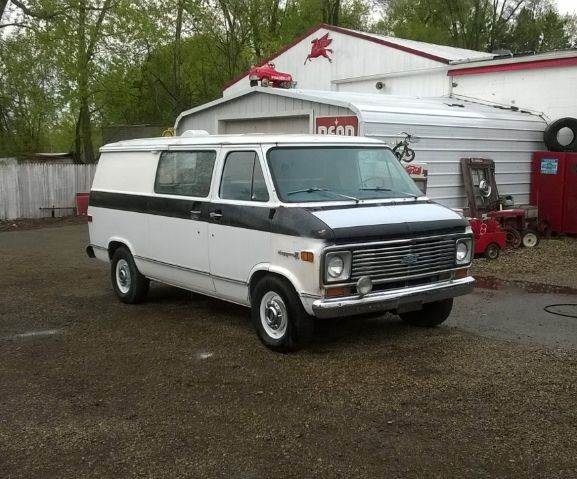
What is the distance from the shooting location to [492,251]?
1166cm

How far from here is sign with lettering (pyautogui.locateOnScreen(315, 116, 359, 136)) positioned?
37.0ft

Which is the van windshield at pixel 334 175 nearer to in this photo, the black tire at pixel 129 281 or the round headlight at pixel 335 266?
the round headlight at pixel 335 266

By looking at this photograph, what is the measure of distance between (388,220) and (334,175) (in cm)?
85

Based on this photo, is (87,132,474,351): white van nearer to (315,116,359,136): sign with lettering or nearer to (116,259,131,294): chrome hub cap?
(116,259,131,294): chrome hub cap

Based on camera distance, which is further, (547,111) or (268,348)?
(547,111)

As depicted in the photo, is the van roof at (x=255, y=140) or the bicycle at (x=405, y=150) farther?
the bicycle at (x=405, y=150)

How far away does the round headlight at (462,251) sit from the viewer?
6.50 metres

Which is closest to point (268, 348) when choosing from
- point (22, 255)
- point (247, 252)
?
point (247, 252)

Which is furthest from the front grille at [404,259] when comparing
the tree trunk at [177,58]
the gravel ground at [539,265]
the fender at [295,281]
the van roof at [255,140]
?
the tree trunk at [177,58]

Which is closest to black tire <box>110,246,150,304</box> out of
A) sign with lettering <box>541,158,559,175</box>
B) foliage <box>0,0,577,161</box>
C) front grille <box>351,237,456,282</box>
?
front grille <box>351,237,456,282</box>

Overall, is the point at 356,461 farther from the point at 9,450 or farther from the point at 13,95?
the point at 13,95

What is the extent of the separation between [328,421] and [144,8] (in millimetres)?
23511

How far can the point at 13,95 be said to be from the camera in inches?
902

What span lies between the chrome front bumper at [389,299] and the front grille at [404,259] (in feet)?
0.45
